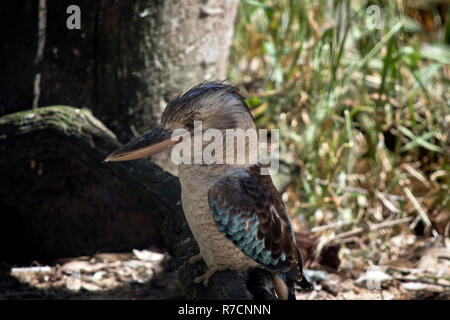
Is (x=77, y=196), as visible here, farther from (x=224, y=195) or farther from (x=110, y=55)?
(x=224, y=195)

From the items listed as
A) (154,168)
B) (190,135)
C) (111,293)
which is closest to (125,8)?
(154,168)

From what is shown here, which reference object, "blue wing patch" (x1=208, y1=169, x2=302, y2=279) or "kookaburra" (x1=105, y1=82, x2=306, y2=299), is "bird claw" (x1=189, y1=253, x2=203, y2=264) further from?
"blue wing patch" (x1=208, y1=169, x2=302, y2=279)

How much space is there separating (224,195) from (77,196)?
1464mm

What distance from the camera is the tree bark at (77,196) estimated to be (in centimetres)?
266

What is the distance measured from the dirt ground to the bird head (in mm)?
1084

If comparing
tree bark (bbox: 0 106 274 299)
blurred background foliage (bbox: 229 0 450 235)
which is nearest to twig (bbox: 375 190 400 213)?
blurred background foliage (bbox: 229 0 450 235)

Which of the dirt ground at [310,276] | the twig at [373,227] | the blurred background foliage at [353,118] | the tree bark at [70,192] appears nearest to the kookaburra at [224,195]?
the tree bark at [70,192]

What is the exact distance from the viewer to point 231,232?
2.10 meters

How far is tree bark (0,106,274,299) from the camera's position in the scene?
2.66m

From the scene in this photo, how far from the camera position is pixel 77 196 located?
3236 millimetres

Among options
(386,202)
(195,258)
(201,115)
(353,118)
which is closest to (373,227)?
(386,202)

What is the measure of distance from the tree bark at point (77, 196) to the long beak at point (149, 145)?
18.2 inches

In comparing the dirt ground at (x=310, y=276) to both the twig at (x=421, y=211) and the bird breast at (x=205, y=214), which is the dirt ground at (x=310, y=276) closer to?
the twig at (x=421, y=211)
